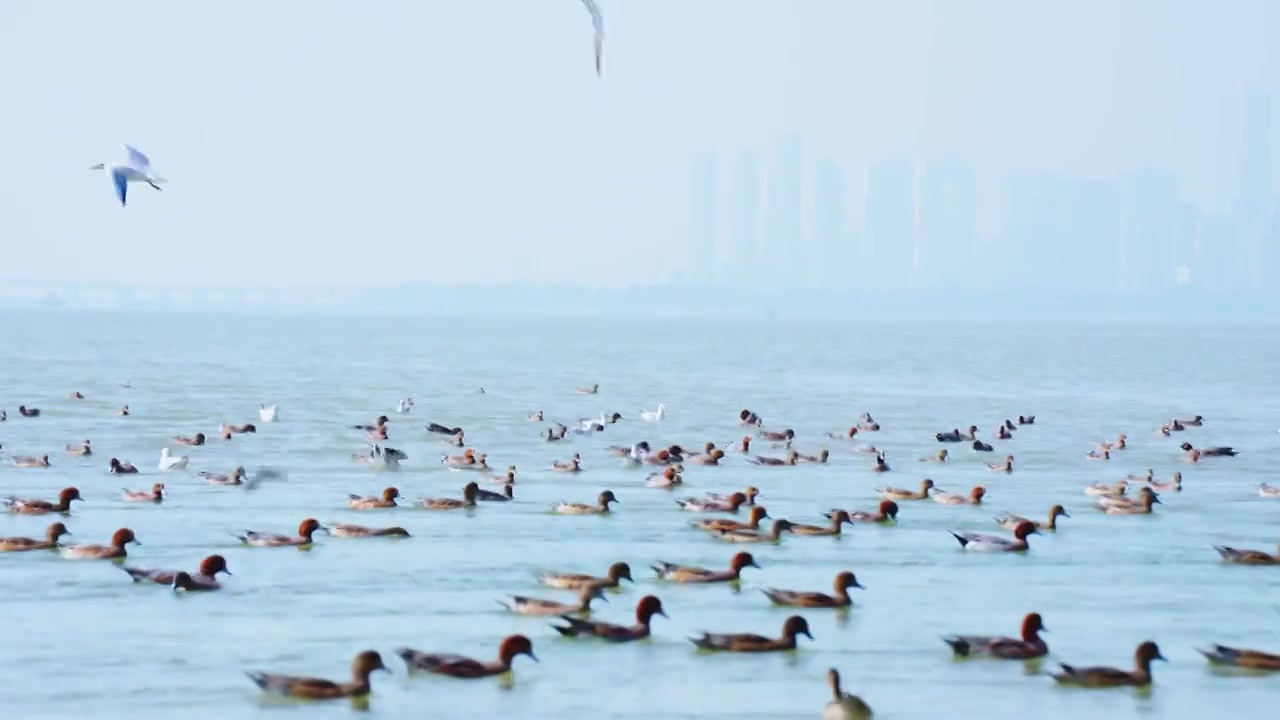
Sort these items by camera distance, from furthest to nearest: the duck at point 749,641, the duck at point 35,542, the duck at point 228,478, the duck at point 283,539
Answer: the duck at point 228,478, the duck at point 283,539, the duck at point 35,542, the duck at point 749,641

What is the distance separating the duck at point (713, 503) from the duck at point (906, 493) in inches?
118

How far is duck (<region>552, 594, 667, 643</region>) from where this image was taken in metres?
23.2

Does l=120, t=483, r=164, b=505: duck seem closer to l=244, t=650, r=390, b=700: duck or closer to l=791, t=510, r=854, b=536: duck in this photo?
l=791, t=510, r=854, b=536: duck

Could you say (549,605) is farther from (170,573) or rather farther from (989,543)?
(989,543)

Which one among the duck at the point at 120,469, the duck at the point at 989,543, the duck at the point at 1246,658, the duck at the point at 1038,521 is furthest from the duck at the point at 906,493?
the duck at the point at 1246,658

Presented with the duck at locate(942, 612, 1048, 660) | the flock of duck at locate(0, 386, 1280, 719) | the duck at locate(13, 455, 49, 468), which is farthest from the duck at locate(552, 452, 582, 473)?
the duck at locate(942, 612, 1048, 660)

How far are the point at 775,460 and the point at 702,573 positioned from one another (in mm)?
16443

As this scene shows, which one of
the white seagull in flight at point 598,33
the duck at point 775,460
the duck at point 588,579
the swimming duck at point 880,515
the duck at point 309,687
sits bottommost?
the duck at point 309,687

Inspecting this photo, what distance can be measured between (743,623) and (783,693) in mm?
3530

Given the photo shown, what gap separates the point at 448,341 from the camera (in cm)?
16400

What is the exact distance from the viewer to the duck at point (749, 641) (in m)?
22.7

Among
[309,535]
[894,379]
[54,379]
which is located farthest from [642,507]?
[894,379]

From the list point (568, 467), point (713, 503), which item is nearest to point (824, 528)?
point (713, 503)

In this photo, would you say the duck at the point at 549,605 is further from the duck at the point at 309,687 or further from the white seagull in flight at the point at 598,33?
the white seagull in flight at the point at 598,33
